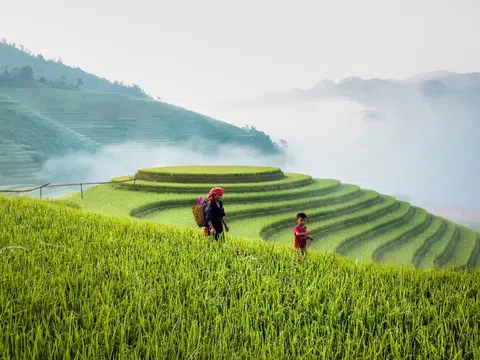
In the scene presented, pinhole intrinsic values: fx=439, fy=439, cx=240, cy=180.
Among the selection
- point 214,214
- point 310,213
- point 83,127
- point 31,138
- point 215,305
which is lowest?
point 310,213

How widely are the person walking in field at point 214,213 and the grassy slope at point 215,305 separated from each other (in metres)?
0.78

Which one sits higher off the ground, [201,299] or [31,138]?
[31,138]

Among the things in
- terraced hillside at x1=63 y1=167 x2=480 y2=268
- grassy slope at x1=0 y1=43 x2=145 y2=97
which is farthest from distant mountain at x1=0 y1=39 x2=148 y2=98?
terraced hillside at x1=63 y1=167 x2=480 y2=268

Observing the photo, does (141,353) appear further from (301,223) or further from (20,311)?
(301,223)

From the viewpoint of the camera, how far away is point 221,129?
9944 cm

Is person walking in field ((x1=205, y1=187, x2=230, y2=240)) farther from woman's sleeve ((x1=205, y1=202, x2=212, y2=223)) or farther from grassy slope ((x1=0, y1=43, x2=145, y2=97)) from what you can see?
grassy slope ((x1=0, y1=43, x2=145, y2=97))

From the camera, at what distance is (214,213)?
268 inches

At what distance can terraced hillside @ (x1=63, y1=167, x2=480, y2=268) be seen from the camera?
14711 millimetres

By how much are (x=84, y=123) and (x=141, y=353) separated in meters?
81.9

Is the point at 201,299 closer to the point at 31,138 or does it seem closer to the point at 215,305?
the point at 215,305

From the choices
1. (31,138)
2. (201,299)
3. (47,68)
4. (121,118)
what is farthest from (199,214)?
(47,68)

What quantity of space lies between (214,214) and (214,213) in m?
0.02

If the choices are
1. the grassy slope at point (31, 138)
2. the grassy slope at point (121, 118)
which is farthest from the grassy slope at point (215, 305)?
the grassy slope at point (121, 118)

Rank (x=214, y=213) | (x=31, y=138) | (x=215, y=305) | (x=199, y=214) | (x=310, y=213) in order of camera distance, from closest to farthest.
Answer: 1. (x=215, y=305)
2. (x=199, y=214)
3. (x=214, y=213)
4. (x=310, y=213)
5. (x=31, y=138)
